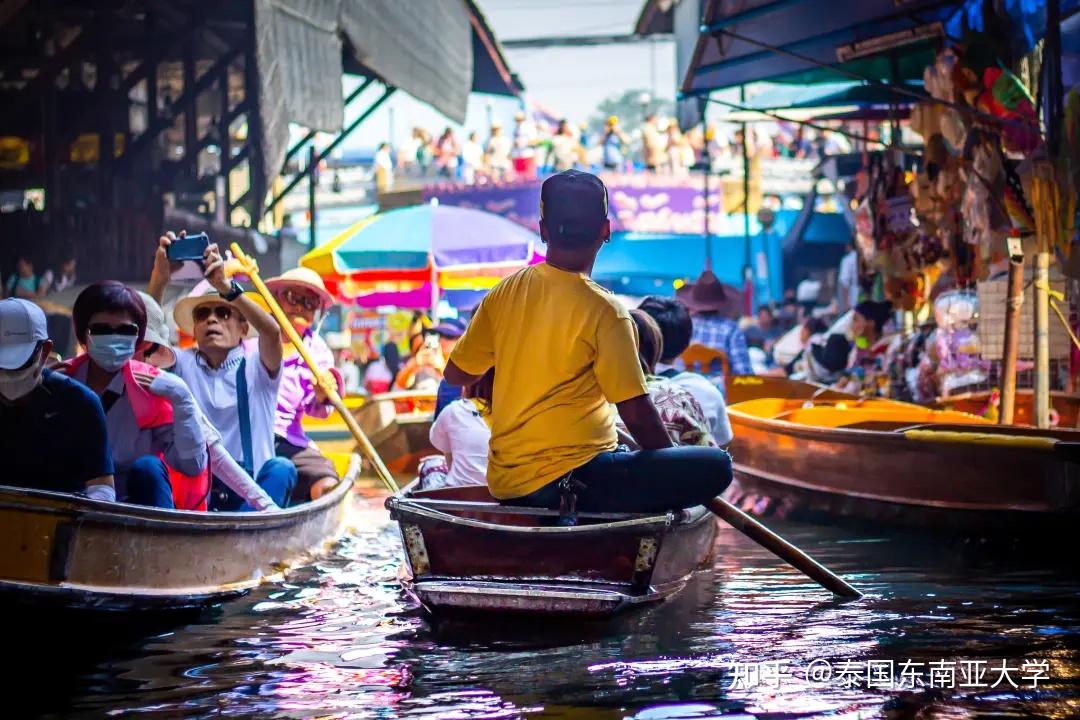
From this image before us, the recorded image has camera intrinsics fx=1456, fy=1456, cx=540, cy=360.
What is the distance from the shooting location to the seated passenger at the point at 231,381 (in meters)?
7.40

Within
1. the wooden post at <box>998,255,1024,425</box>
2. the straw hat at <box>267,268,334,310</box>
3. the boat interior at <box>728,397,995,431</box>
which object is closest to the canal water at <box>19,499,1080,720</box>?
the wooden post at <box>998,255,1024,425</box>

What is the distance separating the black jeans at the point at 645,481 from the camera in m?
5.59

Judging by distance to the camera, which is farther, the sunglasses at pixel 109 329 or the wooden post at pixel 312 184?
the wooden post at pixel 312 184

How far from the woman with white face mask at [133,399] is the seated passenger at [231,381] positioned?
0.98 metres

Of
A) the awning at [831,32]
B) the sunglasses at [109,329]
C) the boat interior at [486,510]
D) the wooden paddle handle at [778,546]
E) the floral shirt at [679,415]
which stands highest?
the awning at [831,32]

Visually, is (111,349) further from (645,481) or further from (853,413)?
(853,413)

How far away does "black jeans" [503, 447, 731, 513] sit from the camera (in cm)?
559

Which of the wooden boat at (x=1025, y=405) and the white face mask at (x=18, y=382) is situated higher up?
the white face mask at (x=18, y=382)

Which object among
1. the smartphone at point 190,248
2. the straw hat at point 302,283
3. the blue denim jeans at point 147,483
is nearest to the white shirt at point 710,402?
the straw hat at point 302,283

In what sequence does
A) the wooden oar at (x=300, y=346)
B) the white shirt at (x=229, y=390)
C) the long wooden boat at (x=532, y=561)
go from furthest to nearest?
the wooden oar at (x=300, y=346)
the white shirt at (x=229, y=390)
the long wooden boat at (x=532, y=561)

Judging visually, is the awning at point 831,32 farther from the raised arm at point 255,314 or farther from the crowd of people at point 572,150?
the crowd of people at point 572,150

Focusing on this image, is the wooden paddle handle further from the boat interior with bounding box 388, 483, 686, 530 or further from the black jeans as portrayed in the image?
the boat interior with bounding box 388, 483, 686, 530

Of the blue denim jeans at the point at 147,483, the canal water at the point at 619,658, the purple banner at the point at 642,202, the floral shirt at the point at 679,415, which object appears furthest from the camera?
the purple banner at the point at 642,202

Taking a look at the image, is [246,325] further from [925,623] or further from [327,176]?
[327,176]
